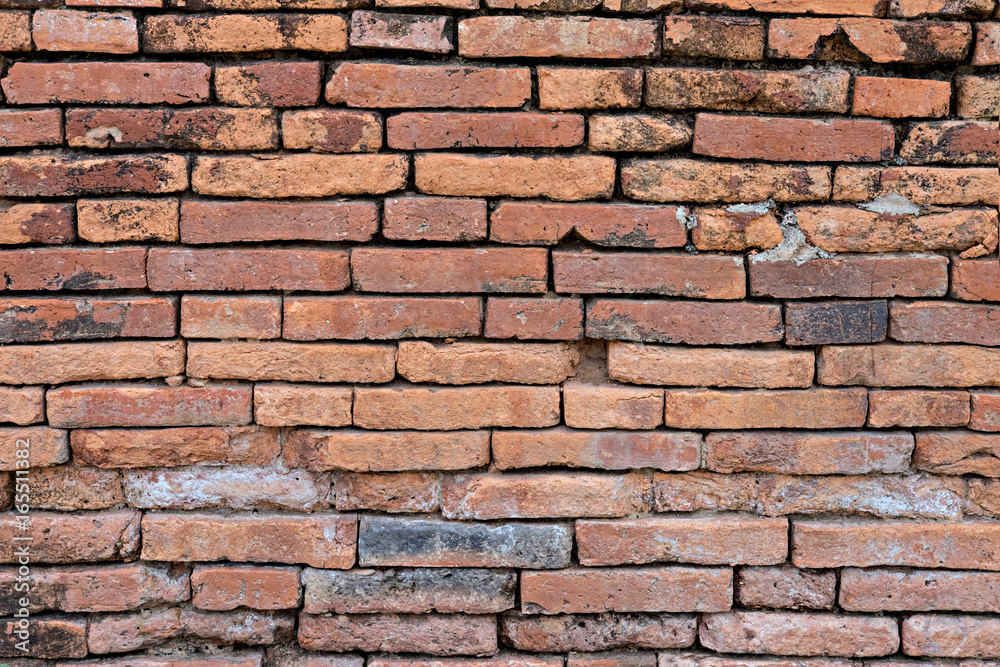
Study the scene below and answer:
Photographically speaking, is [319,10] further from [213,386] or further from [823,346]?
[823,346]

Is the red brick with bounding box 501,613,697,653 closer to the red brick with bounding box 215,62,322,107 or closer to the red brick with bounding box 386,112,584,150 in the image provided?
the red brick with bounding box 386,112,584,150

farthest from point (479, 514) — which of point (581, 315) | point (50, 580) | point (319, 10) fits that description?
point (319, 10)

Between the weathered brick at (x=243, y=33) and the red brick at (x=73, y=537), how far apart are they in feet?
4.24

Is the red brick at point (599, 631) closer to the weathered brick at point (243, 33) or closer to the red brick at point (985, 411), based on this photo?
the red brick at point (985, 411)

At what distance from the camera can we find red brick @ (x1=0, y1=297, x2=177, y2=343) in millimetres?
1801

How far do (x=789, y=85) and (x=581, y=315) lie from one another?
0.83 metres

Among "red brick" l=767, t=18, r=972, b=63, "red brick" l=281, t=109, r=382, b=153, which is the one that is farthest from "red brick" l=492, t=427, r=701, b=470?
"red brick" l=767, t=18, r=972, b=63

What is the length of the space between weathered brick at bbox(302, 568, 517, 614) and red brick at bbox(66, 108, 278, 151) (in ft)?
3.93

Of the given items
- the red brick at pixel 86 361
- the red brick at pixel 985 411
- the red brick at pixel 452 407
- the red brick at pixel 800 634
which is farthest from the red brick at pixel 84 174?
the red brick at pixel 985 411

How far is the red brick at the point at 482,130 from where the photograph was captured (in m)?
1.77

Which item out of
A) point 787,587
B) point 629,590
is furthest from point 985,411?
point 629,590

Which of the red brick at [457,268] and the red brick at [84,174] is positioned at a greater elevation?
the red brick at [84,174]

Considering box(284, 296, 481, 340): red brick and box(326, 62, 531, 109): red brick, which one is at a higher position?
box(326, 62, 531, 109): red brick

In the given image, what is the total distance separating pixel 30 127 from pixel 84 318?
52 centimetres
